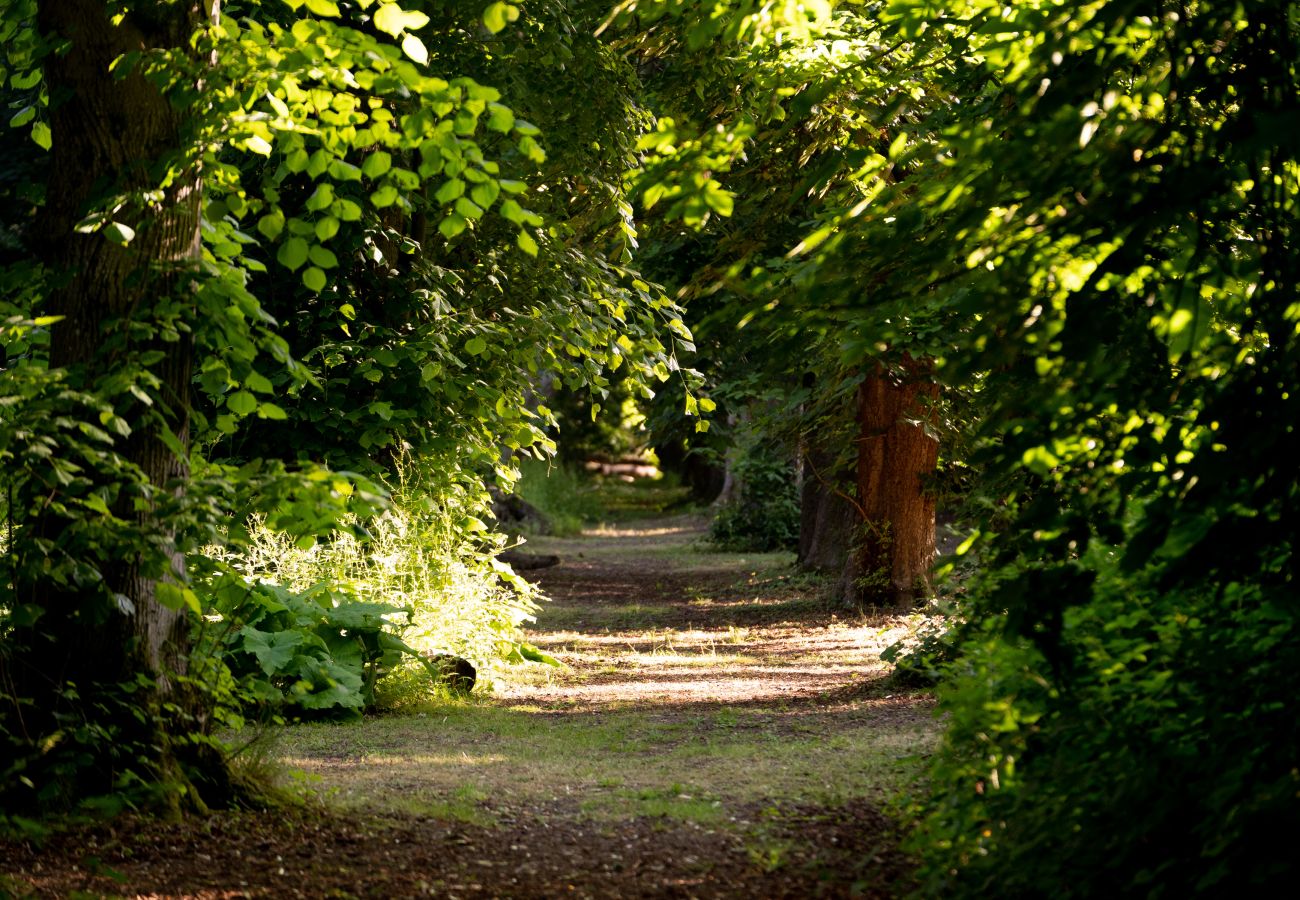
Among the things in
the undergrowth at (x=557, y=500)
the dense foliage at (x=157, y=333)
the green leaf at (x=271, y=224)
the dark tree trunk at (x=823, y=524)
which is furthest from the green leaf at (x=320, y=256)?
the undergrowth at (x=557, y=500)

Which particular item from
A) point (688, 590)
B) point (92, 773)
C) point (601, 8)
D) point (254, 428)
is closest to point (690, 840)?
point (92, 773)

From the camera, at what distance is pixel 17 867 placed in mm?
4195

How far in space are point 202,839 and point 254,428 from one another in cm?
547

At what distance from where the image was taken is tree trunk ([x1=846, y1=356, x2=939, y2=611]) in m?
12.7

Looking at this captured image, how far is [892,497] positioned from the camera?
1288cm

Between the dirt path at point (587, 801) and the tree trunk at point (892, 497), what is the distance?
7.15ft

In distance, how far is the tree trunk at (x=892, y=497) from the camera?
12.7 m

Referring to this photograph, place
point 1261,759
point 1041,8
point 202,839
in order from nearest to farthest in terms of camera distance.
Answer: point 1261,759
point 1041,8
point 202,839

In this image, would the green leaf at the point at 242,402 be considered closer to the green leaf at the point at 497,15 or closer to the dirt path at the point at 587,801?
the dirt path at the point at 587,801

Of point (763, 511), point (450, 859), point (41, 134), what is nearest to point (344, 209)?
point (41, 134)

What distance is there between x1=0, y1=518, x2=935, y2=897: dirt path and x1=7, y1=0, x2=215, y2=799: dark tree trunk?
55 cm

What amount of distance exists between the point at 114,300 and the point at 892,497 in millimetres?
9368

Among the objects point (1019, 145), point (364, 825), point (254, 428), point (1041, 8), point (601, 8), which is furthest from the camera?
point (601, 8)

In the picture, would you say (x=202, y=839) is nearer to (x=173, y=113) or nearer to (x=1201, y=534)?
(x=173, y=113)
